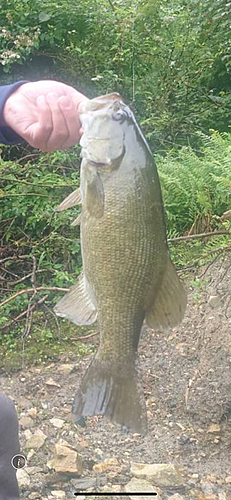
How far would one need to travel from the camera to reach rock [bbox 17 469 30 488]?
3019mm

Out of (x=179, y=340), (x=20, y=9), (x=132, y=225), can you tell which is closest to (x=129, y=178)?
(x=132, y=225)

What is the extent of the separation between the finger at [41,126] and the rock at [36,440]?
6.53 ft

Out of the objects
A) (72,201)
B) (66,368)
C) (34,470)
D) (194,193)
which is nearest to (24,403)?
A: (66,368)

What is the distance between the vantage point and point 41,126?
1623 mm

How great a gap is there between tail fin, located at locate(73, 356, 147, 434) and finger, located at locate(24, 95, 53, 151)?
0.59m

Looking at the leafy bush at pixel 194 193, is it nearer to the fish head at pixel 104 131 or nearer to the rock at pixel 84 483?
the rock at pixel 84 483

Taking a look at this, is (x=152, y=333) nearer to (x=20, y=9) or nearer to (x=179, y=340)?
(x=179, y=340)

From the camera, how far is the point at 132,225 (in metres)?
1.45

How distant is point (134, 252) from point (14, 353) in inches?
105

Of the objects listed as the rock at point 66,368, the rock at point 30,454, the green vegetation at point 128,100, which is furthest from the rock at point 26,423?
the green vegetation at point 128,100

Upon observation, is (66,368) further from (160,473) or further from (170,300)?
(170,300)

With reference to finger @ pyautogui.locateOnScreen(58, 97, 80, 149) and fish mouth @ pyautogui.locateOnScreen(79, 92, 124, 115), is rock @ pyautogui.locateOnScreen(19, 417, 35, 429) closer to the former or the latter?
finger @ pyautogui.locateOnScreen(58, 97, 80, 149)

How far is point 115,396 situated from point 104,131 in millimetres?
616

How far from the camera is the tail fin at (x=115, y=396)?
151cm
